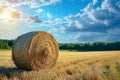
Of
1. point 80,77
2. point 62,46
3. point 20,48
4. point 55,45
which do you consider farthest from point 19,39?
point 62,46

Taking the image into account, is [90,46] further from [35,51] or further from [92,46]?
[35,51]

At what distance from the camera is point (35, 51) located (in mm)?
12844

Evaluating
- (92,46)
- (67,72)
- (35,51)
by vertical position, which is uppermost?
(92,46)

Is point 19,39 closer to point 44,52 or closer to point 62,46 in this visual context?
point 44,52

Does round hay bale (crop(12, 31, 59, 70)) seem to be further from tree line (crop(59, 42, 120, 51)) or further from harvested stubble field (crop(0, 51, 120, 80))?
tree line (crop(59, 42, 120, 51))

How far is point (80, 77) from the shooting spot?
9.16 meters

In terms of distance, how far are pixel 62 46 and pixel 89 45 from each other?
4.90 m

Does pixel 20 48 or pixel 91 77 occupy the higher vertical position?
pixel 20 48

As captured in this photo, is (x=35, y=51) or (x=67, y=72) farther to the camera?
(x=35, y=51)

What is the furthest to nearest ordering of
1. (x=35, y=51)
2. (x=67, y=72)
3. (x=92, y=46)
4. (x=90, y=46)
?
(x=92, y=46)
(x=90, y=46)
(x=35, y=51)
(x=67, y=72)

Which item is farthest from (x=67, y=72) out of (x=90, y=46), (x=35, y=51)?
(x=90, y=46)

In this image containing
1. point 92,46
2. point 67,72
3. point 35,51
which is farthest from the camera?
point 92,46

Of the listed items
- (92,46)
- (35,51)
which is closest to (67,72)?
(35,51)

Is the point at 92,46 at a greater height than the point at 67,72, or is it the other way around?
the point at 92,46
